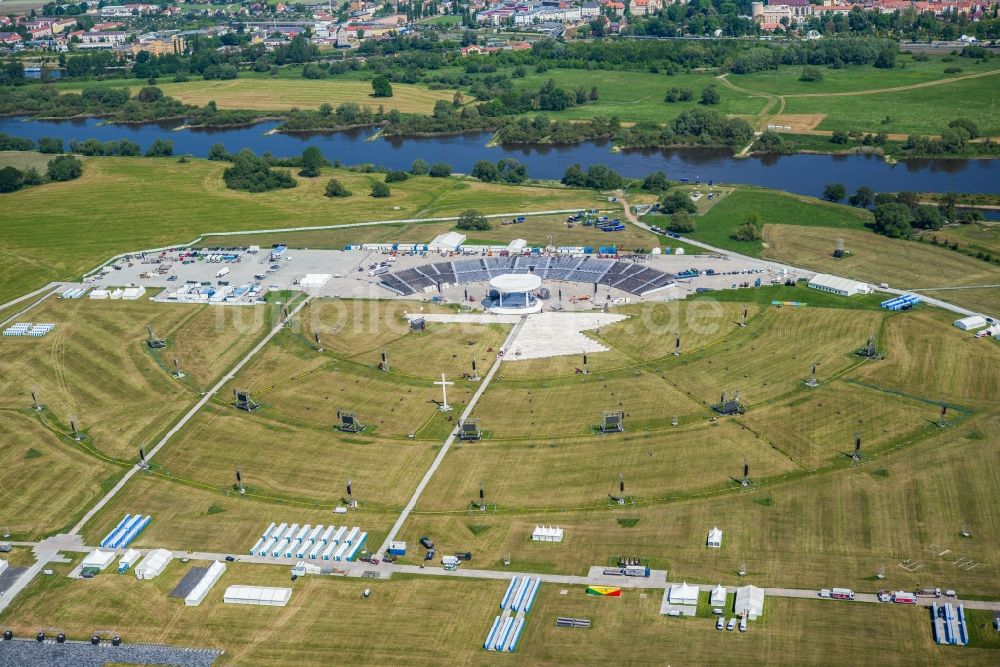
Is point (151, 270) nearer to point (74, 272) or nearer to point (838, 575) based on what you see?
point (74, 272)

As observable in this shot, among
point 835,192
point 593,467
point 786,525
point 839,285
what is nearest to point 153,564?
point 593,467

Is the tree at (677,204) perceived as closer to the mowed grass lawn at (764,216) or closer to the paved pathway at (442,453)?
the mowed grass lawn at (764,216)

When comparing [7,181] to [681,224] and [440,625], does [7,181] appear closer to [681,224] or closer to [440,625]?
[681,224]

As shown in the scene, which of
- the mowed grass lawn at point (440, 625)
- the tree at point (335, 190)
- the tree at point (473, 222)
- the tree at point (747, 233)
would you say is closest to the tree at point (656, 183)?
the tree at point (747, 233)

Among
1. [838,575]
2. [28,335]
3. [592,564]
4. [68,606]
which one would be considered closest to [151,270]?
[28,335]

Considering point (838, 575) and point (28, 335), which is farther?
point (28, 335)

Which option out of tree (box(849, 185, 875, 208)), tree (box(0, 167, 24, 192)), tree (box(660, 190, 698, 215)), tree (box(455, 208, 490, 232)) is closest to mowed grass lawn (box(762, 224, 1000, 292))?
tree (box(660, 190, 698, 215))
